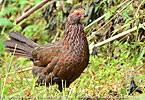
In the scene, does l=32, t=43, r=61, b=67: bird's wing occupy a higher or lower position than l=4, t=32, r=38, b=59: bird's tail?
lower

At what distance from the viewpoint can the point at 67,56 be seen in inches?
146

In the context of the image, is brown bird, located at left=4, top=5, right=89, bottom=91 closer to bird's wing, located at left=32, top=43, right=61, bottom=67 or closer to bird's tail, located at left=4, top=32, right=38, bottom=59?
bird's wing, located at left=32, top=43, right=61, bottom=67

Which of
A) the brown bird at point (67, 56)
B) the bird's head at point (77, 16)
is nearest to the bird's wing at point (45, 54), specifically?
the brown bird at point (67, 56)

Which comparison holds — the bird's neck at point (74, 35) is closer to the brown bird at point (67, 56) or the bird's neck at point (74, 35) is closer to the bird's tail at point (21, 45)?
→ the brown bird at point (67, 56)

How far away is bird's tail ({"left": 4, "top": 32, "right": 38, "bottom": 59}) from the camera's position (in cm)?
480

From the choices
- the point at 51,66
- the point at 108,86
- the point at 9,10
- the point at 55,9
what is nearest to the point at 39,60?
the point at 51,66

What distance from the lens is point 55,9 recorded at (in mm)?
6078

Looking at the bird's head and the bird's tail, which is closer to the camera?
the bird's head

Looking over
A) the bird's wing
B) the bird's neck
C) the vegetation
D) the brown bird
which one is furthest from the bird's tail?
the bird's neck

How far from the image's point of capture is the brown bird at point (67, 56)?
3.69m

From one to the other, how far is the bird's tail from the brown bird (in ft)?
1.60

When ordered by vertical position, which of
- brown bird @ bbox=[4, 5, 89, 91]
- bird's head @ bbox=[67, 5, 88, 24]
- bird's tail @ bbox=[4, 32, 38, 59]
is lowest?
brown bird @ bbox=[4, 5, 89, 91]

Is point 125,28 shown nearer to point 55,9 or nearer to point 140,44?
point 140,44

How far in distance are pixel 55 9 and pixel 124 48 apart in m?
2.17
